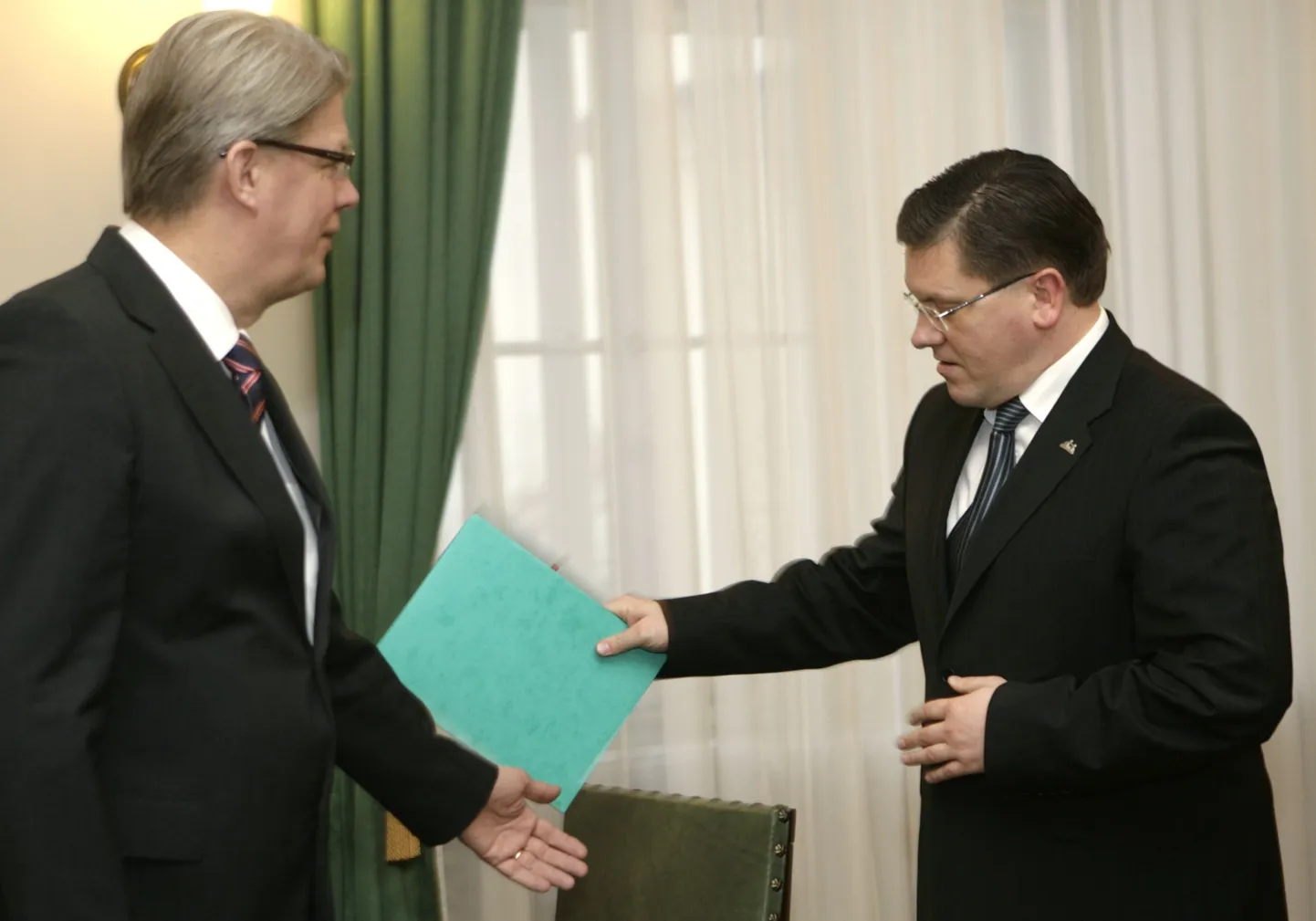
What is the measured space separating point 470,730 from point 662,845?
599mm

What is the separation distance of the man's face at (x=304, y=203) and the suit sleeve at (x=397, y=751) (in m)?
0.55

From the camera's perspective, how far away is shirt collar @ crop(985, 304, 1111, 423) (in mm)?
2004

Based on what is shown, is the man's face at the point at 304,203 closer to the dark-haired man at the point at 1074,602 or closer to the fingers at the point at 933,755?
the dark-haired man at the point at 1074,602

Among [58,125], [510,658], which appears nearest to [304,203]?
[510,658]

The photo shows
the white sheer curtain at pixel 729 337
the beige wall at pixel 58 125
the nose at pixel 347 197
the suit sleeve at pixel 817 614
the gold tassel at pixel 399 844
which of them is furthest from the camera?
the white sheer curtain at pixel 729 337

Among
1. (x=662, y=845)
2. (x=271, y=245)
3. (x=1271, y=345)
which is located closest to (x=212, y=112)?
(x=271, y=245)

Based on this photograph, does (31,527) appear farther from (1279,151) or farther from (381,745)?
(1279,151)

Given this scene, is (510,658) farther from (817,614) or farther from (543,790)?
(817,614)

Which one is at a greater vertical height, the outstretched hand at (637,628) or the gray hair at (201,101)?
the gray hair at (201,101)

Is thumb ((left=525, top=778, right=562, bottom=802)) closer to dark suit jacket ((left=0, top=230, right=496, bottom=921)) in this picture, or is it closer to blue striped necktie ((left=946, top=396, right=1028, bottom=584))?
dark suit jacket ((left=0, top=230, right=496, bottom=921))

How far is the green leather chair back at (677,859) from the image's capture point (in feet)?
7.81

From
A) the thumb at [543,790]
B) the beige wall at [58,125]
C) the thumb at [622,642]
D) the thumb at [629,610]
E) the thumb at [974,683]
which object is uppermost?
the beige wall at [58,125]

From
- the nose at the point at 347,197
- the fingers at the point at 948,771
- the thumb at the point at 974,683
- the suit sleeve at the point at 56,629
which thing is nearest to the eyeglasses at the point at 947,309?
the thumb at the point at 974,683

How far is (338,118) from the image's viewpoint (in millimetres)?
1722
